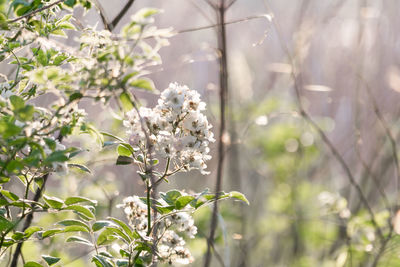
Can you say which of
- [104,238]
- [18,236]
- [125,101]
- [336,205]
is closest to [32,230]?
[18,236]

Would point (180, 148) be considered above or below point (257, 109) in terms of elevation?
above

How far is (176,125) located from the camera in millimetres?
709

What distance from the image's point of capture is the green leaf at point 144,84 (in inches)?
21.7

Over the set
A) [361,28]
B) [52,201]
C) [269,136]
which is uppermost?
[52,201]

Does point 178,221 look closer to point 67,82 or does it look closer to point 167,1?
point 67,82

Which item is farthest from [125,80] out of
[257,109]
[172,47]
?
[172,47]

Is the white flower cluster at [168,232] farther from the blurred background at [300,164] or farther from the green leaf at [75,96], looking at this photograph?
the blurred background at [300,164]

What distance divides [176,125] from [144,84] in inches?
6.3

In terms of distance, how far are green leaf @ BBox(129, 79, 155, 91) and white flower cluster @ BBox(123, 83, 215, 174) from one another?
0.41 ft

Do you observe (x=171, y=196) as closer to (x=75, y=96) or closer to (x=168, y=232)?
(x=168, y=232)

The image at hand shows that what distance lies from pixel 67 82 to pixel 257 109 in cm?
161

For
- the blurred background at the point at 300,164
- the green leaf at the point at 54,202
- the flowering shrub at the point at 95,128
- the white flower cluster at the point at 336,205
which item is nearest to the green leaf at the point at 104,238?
the flowering shrub at the point at 95,128

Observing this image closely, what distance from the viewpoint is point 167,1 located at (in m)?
4.18

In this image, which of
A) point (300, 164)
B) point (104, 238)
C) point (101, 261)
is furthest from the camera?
point (300, 164)
